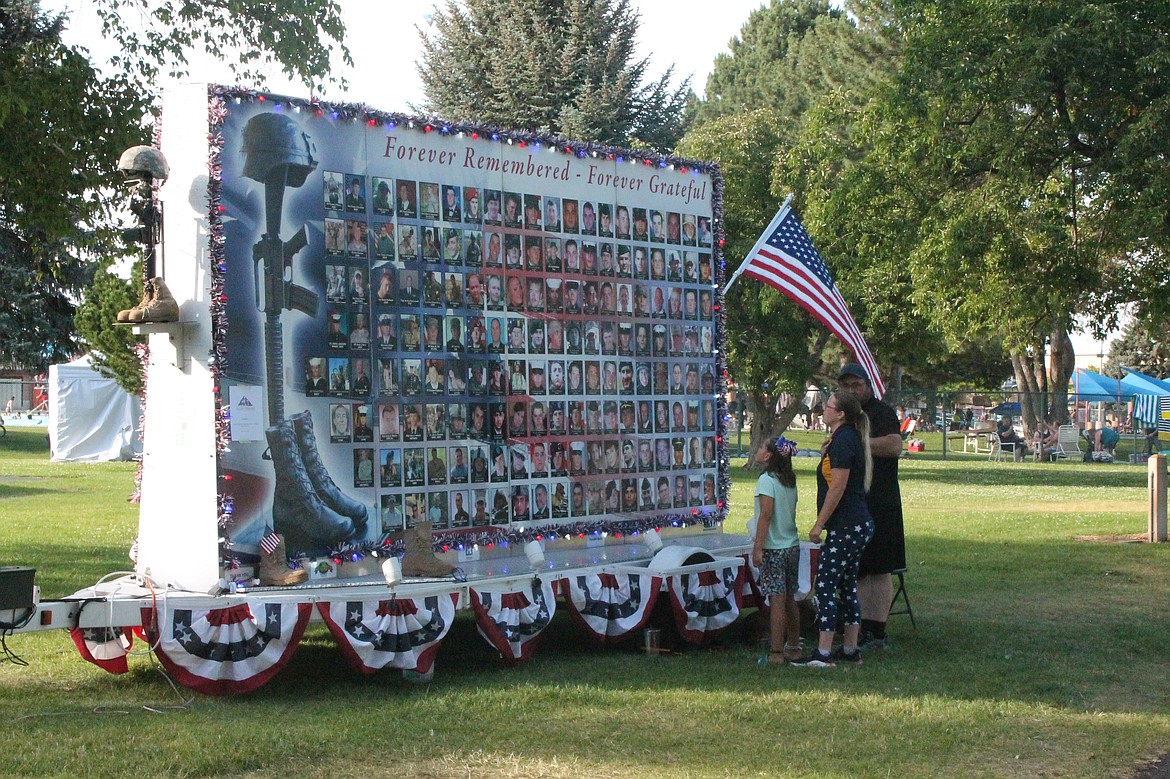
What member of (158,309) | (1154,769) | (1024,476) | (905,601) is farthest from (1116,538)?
(1024,476)

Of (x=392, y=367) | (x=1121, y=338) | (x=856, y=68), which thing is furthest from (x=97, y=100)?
(x=1121, y=338)

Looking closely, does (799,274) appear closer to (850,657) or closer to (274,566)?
(850,657)

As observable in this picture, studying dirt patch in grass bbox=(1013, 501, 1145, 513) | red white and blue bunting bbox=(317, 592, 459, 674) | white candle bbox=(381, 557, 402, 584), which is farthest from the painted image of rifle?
dirt patch in grass bbox=(1013, 501, 1145, 513)

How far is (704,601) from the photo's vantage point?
10.2 metres

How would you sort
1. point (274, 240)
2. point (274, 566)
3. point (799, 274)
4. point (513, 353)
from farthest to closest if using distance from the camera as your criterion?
1. point (799, 274)
2. point (513, 353)
3. point (274, 240)
4. point (274, 566)

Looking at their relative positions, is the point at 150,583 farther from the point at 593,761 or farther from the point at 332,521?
the point at 593,761

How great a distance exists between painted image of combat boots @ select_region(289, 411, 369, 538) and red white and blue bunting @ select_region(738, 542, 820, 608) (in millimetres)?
3234

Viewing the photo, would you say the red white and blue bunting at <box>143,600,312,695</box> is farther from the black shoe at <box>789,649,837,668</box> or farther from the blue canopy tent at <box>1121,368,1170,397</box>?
the blue canopy tent at <box>1121,368,1170,397</box>

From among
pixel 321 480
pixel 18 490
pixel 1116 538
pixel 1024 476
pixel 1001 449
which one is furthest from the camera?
pixel 1001 449

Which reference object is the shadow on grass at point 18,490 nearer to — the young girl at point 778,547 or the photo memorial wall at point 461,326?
the photo memorial wall at point 461,326

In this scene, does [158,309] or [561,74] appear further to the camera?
[561,74]

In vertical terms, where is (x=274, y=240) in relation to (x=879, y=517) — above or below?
above

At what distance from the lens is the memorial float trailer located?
826cm

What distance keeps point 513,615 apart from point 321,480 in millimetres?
1608
